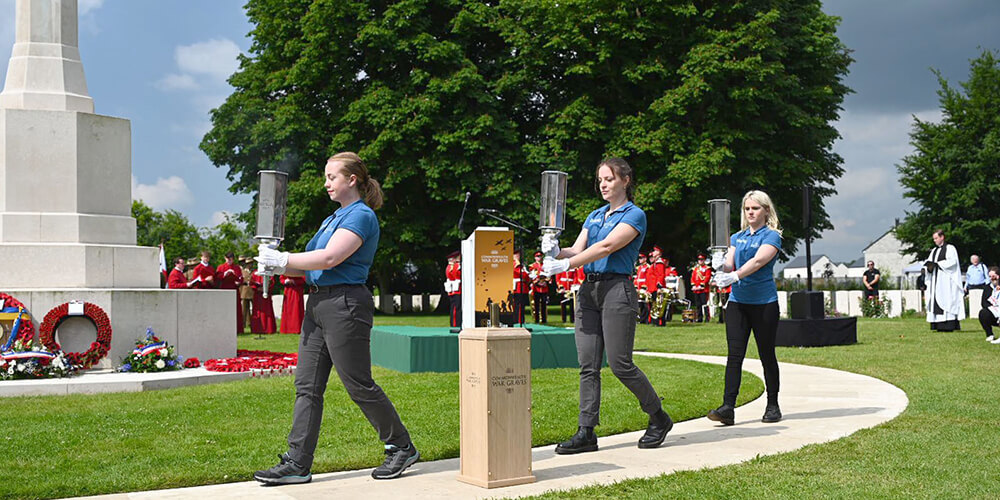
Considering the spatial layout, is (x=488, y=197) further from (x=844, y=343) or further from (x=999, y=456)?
(x=999, y=456)

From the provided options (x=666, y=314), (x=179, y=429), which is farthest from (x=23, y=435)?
(x=666, y=314)

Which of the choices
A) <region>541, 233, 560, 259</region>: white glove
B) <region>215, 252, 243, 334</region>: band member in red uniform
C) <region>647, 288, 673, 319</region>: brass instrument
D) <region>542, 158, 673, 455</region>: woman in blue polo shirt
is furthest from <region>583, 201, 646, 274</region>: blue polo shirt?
<region>647, 288, 673, 319</region>: brass instrument

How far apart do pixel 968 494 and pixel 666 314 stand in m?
20.8

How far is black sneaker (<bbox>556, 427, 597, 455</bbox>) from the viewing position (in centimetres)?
662

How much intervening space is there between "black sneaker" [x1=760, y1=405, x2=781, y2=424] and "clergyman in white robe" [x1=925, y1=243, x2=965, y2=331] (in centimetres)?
1402

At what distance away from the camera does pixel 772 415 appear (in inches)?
318

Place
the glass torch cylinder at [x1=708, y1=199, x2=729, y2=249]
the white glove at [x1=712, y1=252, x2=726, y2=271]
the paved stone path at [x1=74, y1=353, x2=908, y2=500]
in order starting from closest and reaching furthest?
the paved stone path at [x1=74, y1=353, x2=908, y2=500], the glass torch cylinder at [x1=708, y1=199, x2=729, y2=249], the white glove at [x1=712, y1=252, x2=726, y2=271]

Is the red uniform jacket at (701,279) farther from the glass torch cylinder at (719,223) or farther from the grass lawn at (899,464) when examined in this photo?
the glass torch cylinder at (719,223)

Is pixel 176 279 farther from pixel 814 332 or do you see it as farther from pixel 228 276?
pixel 814 332

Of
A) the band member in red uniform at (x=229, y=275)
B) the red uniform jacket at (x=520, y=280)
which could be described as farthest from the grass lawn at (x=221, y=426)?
the band member in red uniform at (x=229, y=275)

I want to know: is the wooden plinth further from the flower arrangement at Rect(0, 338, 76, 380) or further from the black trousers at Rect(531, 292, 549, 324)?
the black trousers at Rect(531, 292, 549, 324)

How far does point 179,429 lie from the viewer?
305 inches

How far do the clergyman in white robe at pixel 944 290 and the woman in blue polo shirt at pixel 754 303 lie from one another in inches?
551

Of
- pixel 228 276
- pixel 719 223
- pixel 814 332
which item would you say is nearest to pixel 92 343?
pixel 719 223
